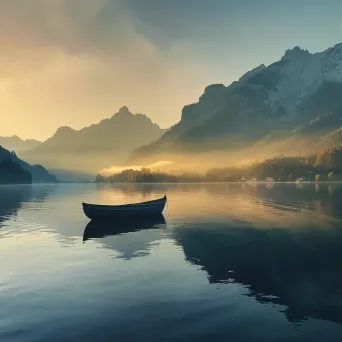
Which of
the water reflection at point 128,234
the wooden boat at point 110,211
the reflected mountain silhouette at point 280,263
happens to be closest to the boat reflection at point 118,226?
the water reflection at point 128,234

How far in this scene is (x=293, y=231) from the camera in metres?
59.8

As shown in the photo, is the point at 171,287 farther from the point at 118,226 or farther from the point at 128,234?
the point at 118,226

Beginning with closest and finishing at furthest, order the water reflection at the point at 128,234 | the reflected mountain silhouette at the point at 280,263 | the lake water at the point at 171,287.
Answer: the lake water at the point at 171,287 → the reflected mountain silhouette at the point at 280,263 → the water reflection at the point at 128,234

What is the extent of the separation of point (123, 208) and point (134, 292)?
143ft

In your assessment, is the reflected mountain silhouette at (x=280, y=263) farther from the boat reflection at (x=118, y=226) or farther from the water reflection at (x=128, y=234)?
the boat reflection at (x=118, y=226)

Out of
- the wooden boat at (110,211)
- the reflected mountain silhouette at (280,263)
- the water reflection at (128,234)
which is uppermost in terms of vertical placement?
the wooden boat at (110,211)

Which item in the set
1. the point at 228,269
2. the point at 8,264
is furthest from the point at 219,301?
the point at 8,264

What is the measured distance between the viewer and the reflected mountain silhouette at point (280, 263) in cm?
2636

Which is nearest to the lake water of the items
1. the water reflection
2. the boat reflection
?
the water reflection

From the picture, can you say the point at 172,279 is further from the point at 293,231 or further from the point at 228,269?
the point at 293,231

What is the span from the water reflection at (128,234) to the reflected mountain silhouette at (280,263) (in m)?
4.89

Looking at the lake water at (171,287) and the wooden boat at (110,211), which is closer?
the lake water at (171,287)

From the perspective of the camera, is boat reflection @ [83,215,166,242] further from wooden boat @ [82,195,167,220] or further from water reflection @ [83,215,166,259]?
wooden boat @ [82,195,167,220]

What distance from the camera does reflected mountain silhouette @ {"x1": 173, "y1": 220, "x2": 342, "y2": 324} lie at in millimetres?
26359
